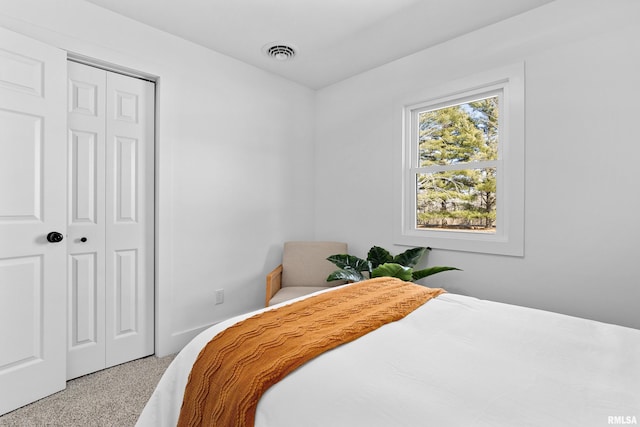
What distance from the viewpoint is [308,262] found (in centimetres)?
311

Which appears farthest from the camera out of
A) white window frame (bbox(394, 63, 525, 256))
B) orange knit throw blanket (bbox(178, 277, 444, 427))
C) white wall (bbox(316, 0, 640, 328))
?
white window frame (bbox(394, 63, 525, 256))

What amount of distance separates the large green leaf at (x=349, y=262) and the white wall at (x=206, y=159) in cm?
72

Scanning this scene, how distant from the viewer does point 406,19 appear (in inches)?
91.5

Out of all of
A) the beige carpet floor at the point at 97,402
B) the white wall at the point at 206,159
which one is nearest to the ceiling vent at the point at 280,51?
the white wall at the point at 206,159

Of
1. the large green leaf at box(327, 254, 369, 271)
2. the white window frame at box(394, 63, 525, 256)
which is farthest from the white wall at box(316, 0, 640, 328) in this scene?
the large green leaf at box(327, 254, 369, 271)

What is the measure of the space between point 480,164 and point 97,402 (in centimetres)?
295

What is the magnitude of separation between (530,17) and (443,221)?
153 centimetres

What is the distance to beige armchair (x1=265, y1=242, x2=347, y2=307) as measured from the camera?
10.0ft

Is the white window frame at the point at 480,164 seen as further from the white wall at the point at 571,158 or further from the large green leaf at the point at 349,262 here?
the large green leaf at the point at 349,262

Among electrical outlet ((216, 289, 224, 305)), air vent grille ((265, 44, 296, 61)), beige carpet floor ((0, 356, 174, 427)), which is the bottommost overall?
beige carpet floor ((0, 356, 174, 427))

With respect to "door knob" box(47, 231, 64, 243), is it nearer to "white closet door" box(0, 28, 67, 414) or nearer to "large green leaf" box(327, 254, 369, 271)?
"white closet door" box(0, 28, 67, 414)

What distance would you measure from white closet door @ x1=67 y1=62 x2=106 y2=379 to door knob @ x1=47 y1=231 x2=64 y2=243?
0.60 feet

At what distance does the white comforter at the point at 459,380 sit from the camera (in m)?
0.76

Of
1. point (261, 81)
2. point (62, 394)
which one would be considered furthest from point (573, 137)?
point (62, 394)
